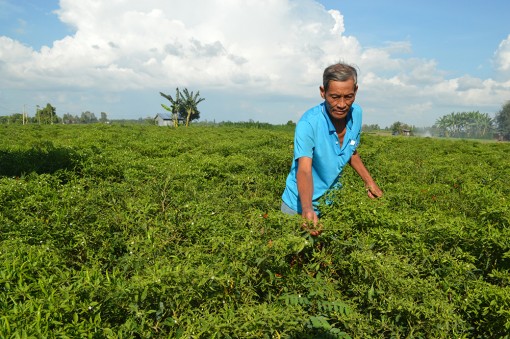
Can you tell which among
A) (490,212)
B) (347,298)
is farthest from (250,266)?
(490,212)

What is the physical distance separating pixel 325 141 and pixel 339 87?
400 mm

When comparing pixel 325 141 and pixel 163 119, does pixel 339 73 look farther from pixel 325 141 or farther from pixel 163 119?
pixel 163 119

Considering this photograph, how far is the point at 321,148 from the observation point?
9.60ft

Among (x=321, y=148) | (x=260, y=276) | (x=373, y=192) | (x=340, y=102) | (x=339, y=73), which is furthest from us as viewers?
(x=373, y=192)

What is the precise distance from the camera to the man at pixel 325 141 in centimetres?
270

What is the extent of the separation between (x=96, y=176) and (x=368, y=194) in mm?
5121

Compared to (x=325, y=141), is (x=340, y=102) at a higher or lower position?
higher

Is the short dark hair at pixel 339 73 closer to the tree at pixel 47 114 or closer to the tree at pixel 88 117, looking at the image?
the tree at pixel 47 114

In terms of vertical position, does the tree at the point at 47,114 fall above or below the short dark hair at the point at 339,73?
above

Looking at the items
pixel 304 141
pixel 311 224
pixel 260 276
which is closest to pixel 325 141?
pixel 304 141

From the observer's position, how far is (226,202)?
479 cm

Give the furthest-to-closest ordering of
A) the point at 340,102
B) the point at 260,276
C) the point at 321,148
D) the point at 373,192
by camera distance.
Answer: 1. the point at 373,192
2. the point at 321,148
3. the point at 340,102
4. the point at 260,276

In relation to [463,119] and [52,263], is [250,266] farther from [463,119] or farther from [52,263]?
[463,119]

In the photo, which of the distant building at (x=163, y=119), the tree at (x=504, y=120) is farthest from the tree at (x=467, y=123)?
the distant building at (x=163, y=119)
